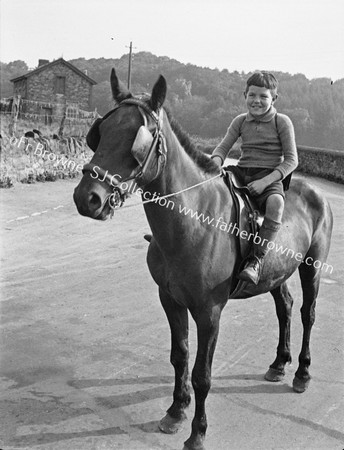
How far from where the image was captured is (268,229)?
11.7 ft

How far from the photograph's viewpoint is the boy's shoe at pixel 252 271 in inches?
131

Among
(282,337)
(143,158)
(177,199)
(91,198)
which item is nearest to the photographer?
(91,198)

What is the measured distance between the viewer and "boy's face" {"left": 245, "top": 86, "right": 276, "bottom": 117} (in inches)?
141

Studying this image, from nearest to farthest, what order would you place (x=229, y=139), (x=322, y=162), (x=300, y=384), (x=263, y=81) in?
(x=263, y=81) → (x=229, y=139) → (x=300, y=384) → (x=322, y=162)

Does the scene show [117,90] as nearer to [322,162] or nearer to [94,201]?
[94,201]

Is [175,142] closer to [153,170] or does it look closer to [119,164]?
[153,170]

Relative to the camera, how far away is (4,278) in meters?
6.74

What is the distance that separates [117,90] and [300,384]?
293cm

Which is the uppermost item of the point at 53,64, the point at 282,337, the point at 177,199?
the point at 53,64

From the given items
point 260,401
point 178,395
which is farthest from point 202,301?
point 260,401

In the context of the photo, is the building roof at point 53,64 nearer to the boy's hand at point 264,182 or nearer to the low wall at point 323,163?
the low wall at point 323,163

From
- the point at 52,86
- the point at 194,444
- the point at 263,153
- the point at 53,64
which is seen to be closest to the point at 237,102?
the point at 263,153

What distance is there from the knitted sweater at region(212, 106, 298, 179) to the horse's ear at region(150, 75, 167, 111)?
1260 millimetres

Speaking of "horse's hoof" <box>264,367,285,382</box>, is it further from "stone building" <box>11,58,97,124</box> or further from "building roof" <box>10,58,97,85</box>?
"building roof" <box>10,58,97,85</box>
